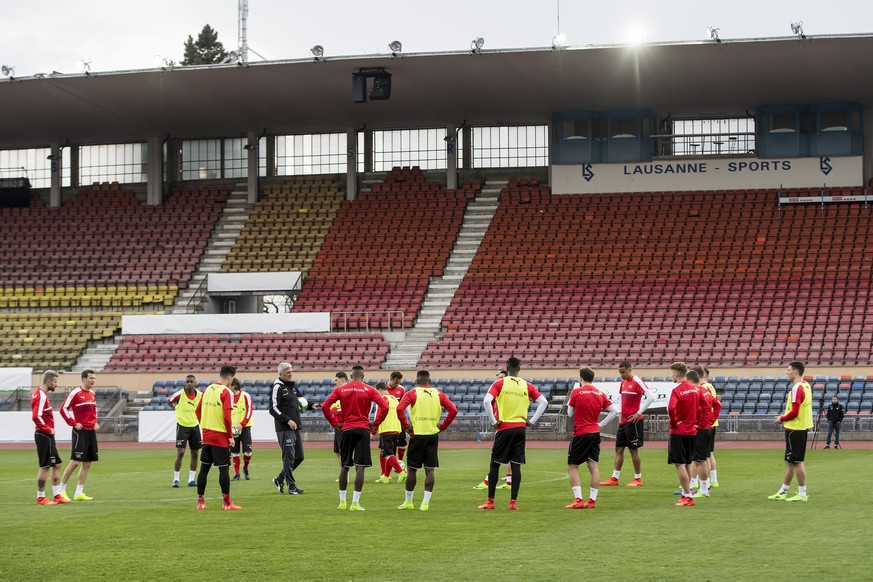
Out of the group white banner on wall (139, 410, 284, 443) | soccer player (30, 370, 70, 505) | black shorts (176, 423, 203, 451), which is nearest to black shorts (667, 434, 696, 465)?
black shorts (176, 423, 203, 451)

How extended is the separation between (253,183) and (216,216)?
→ 209 cm

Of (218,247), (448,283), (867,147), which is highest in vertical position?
(867,147)

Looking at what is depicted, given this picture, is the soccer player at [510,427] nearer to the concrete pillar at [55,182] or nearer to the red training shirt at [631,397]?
the red training shirt at [631,397]

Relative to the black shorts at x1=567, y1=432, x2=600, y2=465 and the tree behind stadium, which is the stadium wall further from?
the tree behind stadium

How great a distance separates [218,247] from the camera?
47625mm

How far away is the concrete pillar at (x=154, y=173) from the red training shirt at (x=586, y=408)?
123 ft

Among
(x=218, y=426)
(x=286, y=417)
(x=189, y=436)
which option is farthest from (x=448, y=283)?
(x=218, y=426)

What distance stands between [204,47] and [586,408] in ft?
269

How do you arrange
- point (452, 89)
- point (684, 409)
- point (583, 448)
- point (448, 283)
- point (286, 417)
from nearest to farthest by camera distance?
point (583, 448) → point (684, 409) → point (286, 417) → point (452, 89) → point (448, 283)

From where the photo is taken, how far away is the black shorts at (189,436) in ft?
65.2

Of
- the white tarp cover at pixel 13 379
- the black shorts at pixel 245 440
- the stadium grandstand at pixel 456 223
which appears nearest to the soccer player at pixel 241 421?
the black shorts at pixel 245 440

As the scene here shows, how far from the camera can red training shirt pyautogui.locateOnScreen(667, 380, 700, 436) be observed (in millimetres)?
16406

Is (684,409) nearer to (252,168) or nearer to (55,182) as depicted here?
(252,168)

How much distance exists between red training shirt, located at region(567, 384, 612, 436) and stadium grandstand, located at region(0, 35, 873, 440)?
57.0 feet
